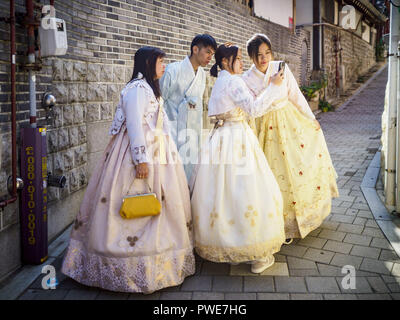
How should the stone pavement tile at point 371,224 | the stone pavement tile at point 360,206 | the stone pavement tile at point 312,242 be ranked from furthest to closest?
the stone pavement tile at point 360,206 → the stone pavement tile at point 371,224 → the stone pavement tile at point 312,242

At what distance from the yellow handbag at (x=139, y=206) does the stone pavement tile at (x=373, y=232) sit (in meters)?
2.44

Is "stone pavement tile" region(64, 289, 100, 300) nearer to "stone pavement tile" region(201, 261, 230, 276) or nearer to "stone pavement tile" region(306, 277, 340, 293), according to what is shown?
"stone pavement tile" region(201, 261, 230, 276)

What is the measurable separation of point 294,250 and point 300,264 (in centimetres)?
32

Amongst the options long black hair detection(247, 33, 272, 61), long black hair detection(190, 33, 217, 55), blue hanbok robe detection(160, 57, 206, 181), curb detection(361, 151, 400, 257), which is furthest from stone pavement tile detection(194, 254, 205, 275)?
long black hair detection(190, 33, 217, 55)

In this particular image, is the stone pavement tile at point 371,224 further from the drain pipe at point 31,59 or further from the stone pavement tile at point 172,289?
the drain pipe at point 31,59

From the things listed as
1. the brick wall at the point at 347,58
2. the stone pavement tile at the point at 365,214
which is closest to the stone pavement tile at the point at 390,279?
the stone pavement tile at the point at 365,214

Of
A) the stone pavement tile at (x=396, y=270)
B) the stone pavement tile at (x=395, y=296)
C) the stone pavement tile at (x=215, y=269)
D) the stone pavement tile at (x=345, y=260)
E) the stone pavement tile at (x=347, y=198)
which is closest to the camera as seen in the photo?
the stone pavement tile at (x=395, y=296)

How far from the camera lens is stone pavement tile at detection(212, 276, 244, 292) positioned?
3.15m

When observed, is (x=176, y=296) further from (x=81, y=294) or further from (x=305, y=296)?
(x=305, y=296)

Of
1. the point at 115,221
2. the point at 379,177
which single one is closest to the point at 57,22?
the point at 115,221

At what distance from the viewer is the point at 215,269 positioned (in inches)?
139

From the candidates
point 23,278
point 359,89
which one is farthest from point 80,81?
point 359,89

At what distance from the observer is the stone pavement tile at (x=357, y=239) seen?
4.05 meters
